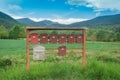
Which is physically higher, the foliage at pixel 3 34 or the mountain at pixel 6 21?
the mountain at pixel 6 21

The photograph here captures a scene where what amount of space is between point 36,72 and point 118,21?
145 feet

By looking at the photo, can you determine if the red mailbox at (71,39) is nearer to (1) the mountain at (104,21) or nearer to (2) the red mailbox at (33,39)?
(2) the red mailbox at (33,39)

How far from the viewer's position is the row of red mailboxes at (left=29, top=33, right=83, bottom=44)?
959cm

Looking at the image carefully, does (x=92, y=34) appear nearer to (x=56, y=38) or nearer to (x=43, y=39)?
(x=56, y=38)

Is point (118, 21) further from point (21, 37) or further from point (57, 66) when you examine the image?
point (57, 66)

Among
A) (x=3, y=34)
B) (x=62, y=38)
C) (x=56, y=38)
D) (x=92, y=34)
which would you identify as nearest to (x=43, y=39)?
(x=56, y=38)

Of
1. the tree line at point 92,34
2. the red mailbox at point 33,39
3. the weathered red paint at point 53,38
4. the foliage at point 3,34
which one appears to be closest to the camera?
the red mailbox at point 33,39

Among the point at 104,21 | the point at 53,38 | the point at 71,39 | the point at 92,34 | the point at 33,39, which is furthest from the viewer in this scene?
the point at 104,21

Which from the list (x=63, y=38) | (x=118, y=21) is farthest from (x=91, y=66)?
(x=118, y=21)

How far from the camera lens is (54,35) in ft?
32.2

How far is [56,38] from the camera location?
9.84 metres

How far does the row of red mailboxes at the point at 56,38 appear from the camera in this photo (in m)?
9.59

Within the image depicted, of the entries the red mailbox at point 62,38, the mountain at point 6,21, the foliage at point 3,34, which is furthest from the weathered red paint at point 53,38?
the mountain at point 6,21

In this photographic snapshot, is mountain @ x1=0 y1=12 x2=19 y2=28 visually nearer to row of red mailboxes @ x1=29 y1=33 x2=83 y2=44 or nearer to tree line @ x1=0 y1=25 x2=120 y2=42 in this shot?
tree line @ x1=0 y1=25 x2=120 y2=42
